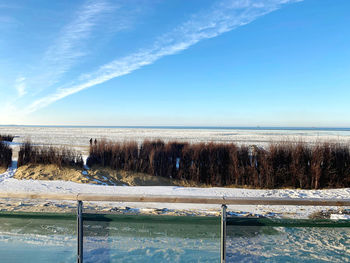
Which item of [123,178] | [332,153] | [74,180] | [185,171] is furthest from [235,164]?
[74,180]

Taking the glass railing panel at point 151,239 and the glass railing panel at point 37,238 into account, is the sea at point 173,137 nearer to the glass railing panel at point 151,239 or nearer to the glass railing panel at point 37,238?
the glass railing panel at point 151,239

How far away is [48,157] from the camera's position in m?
9.00

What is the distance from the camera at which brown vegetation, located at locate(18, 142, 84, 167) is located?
8.87 metres

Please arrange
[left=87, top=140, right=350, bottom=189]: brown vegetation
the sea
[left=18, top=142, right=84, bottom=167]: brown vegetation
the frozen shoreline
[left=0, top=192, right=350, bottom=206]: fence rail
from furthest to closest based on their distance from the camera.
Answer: the sea, [left=18, top=142, right=84, bottom=167]: brown vegetation, [left=87, top=140, right=350, bottom=189]: brown vegetation, the frozen shoreline, [left=0, top=192, right=350, bottom=206]: fence rail

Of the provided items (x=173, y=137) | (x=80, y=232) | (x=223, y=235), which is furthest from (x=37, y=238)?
(x=173, y=137)

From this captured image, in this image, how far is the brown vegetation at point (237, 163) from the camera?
7.91m

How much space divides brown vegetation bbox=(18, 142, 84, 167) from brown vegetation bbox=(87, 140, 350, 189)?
19.6 inches

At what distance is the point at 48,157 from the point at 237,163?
578 centimetres

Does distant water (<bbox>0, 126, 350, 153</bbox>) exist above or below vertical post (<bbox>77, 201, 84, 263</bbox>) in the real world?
below

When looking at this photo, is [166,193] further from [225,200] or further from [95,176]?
[225,200]

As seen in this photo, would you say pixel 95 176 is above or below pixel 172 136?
below

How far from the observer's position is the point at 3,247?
6.51 feet

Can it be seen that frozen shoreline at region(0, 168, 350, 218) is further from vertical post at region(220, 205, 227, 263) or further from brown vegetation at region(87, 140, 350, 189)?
vertical post at region(220, 205, 227, 263)

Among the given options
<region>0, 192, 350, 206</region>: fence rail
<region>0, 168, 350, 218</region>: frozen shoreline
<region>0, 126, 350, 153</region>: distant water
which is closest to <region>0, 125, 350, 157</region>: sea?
<region>0, 126, 350, 153</region>: distant water
